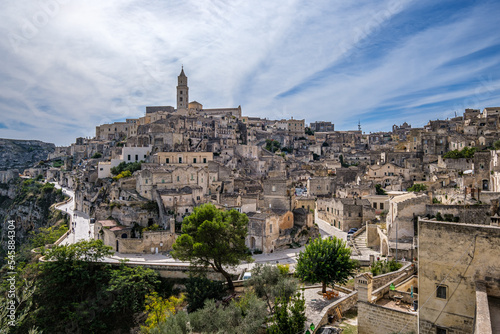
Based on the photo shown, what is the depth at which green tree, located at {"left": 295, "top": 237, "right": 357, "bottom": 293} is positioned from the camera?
18.7m

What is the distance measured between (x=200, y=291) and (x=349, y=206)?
2056 centimetres

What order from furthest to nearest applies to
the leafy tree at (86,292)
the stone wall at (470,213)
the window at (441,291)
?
the leafy tree at (86,292)
the stone wall at (470,213)
the window at (441,291)

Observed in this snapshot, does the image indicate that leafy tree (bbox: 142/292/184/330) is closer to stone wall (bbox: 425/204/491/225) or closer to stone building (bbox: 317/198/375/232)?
stone building (bbox: 317/198/375/232)

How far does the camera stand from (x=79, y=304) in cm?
2478

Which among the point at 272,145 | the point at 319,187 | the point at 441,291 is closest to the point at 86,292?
the point at 441,291

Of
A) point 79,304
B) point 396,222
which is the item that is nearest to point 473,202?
point 396,222

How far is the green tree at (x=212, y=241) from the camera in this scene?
2383cm

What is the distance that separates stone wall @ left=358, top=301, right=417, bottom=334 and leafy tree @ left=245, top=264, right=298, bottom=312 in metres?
4.26

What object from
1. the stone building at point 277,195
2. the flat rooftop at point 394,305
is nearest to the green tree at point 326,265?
the flat rooftop at point 394,305

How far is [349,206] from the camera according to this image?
3591 cm

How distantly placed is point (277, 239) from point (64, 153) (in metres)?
91.7

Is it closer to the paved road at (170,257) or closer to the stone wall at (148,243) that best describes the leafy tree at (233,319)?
the paved road at (170,257)

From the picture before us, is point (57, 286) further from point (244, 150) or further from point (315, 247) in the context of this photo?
point (244, 150)

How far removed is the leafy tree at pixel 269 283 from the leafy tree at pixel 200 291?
3.15 meters
